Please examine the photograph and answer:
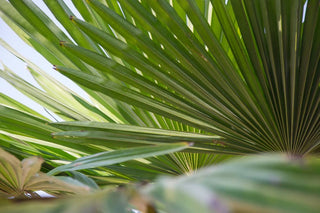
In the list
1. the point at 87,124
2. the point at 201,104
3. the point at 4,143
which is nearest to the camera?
the point at 87,124

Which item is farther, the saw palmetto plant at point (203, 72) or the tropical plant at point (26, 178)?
the saw palmetto plant at point (203, 72)

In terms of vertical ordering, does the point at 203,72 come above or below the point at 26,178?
above

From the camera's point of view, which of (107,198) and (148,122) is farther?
(148,122)

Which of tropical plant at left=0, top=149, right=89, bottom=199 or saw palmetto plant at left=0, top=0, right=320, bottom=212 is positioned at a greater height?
saw palmetto plant at left=0, top=0, right=320, bottom=212

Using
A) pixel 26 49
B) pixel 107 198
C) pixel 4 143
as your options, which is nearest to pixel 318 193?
pixel 107 198

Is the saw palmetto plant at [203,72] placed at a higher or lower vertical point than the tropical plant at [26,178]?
higher

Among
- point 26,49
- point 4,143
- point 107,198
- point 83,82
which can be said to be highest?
point 26,49

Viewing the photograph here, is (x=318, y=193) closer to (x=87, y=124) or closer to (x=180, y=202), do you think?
(x=180, y=202)

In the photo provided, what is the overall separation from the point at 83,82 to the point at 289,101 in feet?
2.19

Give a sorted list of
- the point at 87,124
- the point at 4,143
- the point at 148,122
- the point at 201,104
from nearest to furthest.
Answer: the point at 87,124 < the point at 201,104 < the point at 4,143 < the point at 148,122

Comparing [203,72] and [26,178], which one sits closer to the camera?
[26,178]

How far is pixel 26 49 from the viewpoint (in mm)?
1978

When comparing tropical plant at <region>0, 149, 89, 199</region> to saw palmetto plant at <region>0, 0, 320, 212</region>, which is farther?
saw palmetto plant at <region>0, 0, 320, 212</region>

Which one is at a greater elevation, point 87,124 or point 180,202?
point 87,124
